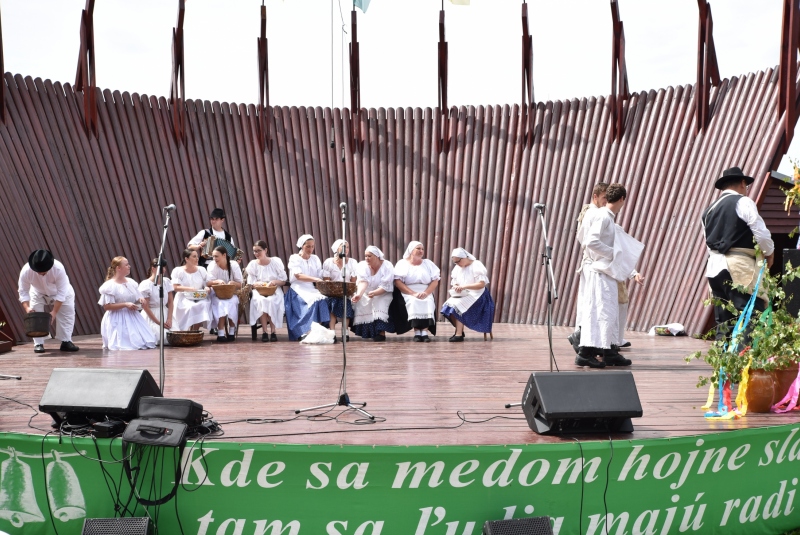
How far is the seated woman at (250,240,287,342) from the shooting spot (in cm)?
930

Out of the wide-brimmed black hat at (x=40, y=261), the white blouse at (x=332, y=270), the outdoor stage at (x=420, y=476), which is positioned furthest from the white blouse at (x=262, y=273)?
the outdoor stage at (x=420, y=476)

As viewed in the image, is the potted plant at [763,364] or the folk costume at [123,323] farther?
the folk costume at [123,323]

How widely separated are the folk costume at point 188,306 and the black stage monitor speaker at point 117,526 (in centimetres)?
567

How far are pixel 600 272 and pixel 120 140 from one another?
7292 millimetres

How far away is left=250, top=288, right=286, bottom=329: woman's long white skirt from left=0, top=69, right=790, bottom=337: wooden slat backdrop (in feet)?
7.60

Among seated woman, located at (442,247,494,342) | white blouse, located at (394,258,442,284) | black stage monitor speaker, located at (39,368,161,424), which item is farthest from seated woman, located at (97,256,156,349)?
black stage monitor speaker, located at (39,368,161,424)

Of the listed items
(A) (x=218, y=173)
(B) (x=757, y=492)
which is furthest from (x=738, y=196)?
(A) (x=218, y=173)

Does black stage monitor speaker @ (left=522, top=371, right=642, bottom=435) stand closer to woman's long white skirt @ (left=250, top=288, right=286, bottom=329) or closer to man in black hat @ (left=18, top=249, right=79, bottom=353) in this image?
woman's long white skirt @ (left=250, top=288, right=286, bottom=329)

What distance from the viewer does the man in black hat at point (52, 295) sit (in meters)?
8.23

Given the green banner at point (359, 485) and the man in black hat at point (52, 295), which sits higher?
the man in black hat at point (52, 295)

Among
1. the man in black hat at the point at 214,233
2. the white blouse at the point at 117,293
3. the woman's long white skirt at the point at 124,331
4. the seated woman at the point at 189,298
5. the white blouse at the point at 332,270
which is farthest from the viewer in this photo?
the man in black hat at the point at 214,233

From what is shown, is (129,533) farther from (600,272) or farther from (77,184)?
(77,184)

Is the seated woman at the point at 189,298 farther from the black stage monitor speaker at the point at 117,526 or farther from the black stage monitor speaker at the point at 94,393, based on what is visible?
the black stage monitor speaker at the point at 117,526

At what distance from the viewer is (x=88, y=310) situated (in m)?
10.2
